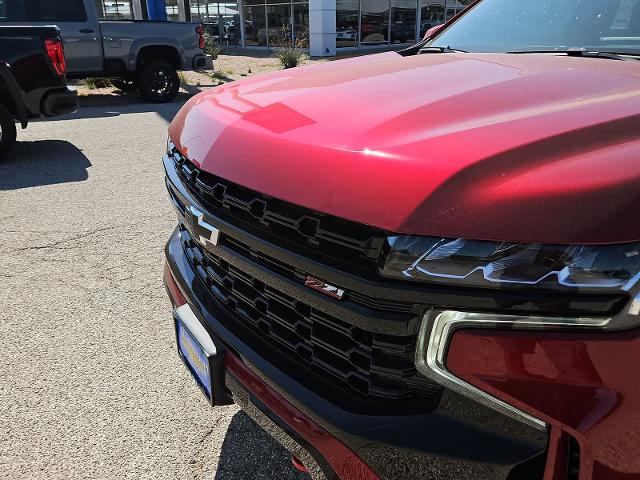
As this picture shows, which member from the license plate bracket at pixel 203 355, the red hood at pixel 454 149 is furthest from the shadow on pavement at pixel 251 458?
the red hood at pixel 454 149

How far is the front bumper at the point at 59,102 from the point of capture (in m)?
6.52

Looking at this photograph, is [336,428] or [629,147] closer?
[629,147]

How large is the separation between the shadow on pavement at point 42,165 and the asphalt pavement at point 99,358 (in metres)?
0.34

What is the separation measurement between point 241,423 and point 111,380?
0.74 m

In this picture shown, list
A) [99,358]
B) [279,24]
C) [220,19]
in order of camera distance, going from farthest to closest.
Answer: [220,19] → [279,24] → [99,358]

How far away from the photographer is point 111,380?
2705 millimetres

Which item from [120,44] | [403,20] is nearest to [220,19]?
[403,20]

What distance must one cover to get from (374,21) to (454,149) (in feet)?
74.8

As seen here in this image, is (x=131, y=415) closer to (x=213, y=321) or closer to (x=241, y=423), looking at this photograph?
(x=241, y=423)

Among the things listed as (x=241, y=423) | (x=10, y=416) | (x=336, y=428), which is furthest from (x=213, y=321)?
(x=10, y=416)

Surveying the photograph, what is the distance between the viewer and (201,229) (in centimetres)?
169

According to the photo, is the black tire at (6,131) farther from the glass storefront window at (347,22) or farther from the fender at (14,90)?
the glass storefront window at (347,22)

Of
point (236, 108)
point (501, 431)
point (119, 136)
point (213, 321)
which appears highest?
point (236, 108)

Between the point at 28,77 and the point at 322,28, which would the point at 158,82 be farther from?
the point at 322,28
